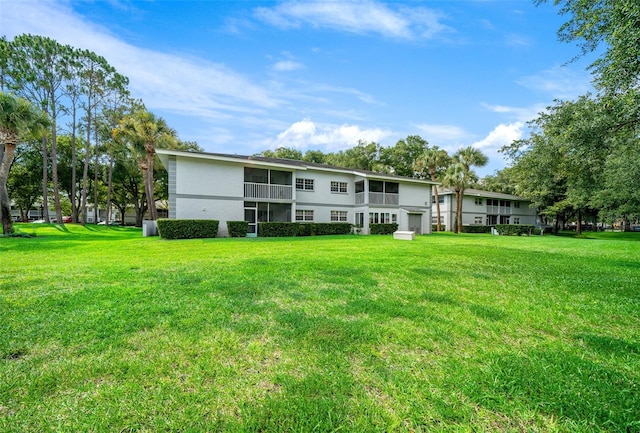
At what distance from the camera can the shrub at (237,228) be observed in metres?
17.8

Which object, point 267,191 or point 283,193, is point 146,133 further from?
point 283,193

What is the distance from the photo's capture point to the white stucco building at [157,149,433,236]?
18.0 metres

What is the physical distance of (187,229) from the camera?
53.9 ft

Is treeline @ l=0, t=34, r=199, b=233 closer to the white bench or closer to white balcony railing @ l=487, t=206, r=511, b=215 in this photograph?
the white bench

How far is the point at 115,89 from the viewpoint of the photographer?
1206 inches

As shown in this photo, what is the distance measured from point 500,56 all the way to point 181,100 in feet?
47.6

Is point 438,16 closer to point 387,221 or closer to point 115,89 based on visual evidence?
point 387,221

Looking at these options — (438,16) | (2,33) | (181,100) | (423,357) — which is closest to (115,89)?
(2,33)

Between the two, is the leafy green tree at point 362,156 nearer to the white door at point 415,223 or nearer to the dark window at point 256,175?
the white door at point 415,223

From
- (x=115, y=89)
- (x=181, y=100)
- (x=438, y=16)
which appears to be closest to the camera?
(x=438, y=16)

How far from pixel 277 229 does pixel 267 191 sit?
9.95 ft

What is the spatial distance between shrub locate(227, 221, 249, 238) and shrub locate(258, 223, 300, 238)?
1150mm

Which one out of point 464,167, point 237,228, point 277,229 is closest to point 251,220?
point 277,229

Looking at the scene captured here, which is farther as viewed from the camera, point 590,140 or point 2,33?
point 2,33
